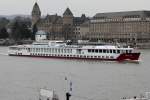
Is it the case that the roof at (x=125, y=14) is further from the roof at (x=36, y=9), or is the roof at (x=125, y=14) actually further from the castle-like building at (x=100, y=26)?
the roof at (x=36, y=9)

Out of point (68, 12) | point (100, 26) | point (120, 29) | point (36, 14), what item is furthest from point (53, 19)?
point (120, 29)

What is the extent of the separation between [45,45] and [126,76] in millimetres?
26387

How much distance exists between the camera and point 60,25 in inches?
5399

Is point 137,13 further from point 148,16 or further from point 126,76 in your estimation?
point 126,76

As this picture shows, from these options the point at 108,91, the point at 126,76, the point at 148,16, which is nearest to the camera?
the point at 108,91

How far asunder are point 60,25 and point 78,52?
75.1m

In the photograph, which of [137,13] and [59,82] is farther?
[137,13]

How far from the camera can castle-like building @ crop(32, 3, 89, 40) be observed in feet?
440

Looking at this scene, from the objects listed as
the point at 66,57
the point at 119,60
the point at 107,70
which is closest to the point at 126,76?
the point at 107,70

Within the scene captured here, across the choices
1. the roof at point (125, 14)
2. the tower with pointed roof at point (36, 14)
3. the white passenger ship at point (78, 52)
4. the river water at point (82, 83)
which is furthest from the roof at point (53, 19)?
the river water at point (82, 83)

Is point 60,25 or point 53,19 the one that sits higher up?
point 53,19

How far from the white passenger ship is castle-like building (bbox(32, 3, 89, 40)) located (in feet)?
206

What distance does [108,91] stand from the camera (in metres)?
32.1

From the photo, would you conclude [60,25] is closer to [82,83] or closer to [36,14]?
[36,14]
